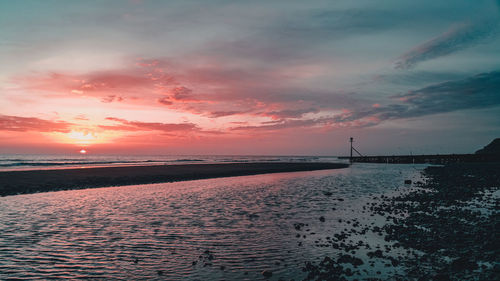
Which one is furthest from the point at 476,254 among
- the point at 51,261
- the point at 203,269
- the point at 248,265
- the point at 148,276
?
the point at 51,261

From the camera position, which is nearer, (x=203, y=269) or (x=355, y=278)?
(x=355, y=278)

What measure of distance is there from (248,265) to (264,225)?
18.1 feet

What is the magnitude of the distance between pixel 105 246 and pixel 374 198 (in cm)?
2129

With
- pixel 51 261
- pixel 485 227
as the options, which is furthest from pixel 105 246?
pixel 485 227

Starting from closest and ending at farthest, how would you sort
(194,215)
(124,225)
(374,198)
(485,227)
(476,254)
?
1. (476,254)
2. (485,227)
3. (124,225)
4. (194,215)
5. (374,198)

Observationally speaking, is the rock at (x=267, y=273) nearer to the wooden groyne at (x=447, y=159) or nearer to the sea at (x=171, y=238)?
the sea at (x=171, y=238)

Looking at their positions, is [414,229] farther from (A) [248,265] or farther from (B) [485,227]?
(A) [248,265]

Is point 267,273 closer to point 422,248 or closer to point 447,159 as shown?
point 422,248

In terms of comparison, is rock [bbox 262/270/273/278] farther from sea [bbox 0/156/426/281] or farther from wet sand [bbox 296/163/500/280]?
wet sand [bbox 296/163/500/280]

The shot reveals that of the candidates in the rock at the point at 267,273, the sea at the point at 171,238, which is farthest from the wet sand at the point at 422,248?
the rock at the point at 267,273

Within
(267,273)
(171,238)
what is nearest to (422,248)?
(267,273)

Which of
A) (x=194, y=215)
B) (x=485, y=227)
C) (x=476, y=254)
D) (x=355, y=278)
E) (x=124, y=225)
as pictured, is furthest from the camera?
(x=194, y=215)

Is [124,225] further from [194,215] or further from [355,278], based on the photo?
[355,278]

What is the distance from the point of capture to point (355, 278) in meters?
8.34
